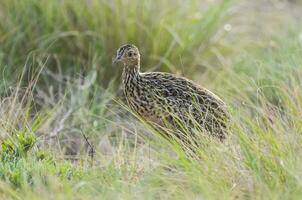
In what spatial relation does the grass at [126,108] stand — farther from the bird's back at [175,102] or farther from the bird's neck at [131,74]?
the bird's neck at [131,74]

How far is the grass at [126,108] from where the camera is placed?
4.73 m

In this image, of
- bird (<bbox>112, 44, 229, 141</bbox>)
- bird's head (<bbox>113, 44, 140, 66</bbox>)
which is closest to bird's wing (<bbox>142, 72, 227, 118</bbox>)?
bird (<bbox>112, 44, 229, 141</bbox>)

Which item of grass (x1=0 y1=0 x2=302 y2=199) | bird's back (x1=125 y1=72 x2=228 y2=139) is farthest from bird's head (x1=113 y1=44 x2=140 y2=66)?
grass (x1=0 y1=0 x2=302 y2=199)

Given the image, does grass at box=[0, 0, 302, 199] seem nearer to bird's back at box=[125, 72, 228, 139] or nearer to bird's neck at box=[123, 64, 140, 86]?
bird's back at box=[125, 72, 228, 139]

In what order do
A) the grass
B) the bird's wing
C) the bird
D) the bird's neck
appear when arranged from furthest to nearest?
1. the bird's neck
2. the bird's wing
3. the bird
4. the grass

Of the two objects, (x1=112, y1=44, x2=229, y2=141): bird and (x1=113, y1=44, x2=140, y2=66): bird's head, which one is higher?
(x1=113, y1=44, x2=140, y2=66): bird's head

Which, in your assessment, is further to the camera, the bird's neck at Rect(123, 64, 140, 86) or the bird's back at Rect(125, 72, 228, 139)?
the bird's neck at Rect(123, 64, 140, 86)

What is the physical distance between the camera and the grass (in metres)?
4.73

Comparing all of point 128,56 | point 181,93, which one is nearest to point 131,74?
point 128,56

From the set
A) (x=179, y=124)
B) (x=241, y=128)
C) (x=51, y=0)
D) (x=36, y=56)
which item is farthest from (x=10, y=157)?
(x=51, y=0)

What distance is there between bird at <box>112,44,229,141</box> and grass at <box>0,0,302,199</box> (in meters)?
0.17

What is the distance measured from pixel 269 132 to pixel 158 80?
127 cm

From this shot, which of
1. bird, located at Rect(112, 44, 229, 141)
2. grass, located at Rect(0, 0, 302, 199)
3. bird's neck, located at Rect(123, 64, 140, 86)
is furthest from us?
bird's neck, located at Rect(123, 64, 140, 86)

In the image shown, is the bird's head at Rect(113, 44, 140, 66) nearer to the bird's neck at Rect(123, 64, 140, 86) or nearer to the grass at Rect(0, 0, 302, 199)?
the bird's neck at Rect(123, 64, 140, 86)
